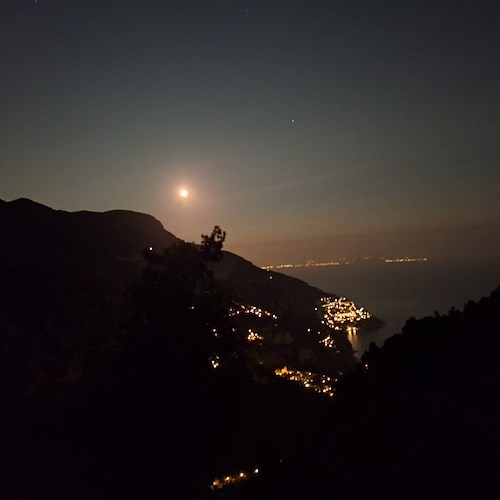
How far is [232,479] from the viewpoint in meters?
19.4

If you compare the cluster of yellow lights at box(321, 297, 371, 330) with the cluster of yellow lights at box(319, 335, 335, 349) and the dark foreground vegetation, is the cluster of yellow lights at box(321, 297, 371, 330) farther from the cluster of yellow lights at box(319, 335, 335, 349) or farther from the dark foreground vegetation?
the dark foreground vegetation

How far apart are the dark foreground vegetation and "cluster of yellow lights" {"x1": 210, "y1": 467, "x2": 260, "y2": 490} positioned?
0.29 m

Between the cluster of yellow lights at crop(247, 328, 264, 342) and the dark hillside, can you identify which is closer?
the dark hillside

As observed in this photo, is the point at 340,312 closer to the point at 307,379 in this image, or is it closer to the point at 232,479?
the point at 307,379

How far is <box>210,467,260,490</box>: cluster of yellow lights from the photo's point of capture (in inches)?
742

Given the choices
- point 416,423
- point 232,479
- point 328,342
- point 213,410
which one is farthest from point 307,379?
point 328,342

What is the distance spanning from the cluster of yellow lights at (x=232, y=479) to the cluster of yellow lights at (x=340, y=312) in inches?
4527

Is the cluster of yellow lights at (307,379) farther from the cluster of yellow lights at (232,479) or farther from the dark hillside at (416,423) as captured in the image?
the dark hillside at (416,423)

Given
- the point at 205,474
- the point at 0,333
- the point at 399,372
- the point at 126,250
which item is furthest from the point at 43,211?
the point at 399,372

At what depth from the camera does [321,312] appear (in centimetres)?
14150

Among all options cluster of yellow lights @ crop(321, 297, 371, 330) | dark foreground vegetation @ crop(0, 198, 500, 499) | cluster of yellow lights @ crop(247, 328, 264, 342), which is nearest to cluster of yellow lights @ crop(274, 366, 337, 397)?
cluster of yellow lights @ crop(247, 328, 264, 342)

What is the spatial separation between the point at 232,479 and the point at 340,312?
473 ft

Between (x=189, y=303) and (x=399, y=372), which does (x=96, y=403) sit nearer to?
(x=189, y=303)

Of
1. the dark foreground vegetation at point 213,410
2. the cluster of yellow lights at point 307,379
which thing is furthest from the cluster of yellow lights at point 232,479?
the cluster of yellow lights at point 307,379
